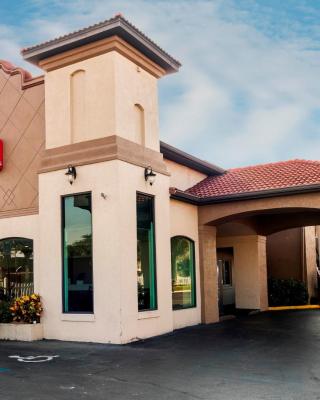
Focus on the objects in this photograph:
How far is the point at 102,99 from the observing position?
13500 millimetres

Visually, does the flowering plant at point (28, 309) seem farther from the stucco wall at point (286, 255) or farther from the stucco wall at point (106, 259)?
the stucco wall at point (286, 255)

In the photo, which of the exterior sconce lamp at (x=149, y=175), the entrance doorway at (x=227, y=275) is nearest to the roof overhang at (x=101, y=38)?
the exterior sconce lamp at (x=149, y=175)

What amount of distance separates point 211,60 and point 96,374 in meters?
12.5

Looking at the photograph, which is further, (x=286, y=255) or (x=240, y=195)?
(x=286, y=255)

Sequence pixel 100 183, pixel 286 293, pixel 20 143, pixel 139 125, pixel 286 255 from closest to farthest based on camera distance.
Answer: pixel 100 183 → pixel 139 125 → pixel 20 143 → pixel 286 293 → pixel 286 255

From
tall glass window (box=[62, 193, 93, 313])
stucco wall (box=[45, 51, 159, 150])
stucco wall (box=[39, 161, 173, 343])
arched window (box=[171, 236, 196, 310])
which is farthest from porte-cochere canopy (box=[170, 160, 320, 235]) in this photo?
tall glass window (box=[62, 193, 93, 313])

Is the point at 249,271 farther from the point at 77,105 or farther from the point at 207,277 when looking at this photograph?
the point at 77,105

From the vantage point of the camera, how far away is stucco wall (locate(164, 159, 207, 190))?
1769 centimetres

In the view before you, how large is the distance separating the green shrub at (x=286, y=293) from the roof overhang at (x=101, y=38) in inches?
508

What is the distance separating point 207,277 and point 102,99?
6932 mm

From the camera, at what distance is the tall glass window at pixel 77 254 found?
43.3ft

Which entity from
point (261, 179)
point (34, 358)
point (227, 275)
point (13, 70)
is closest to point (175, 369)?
point (34, 358)

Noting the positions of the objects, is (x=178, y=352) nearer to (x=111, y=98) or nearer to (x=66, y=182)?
(x=66, y=182)

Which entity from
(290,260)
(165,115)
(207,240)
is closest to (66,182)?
(165,115)
